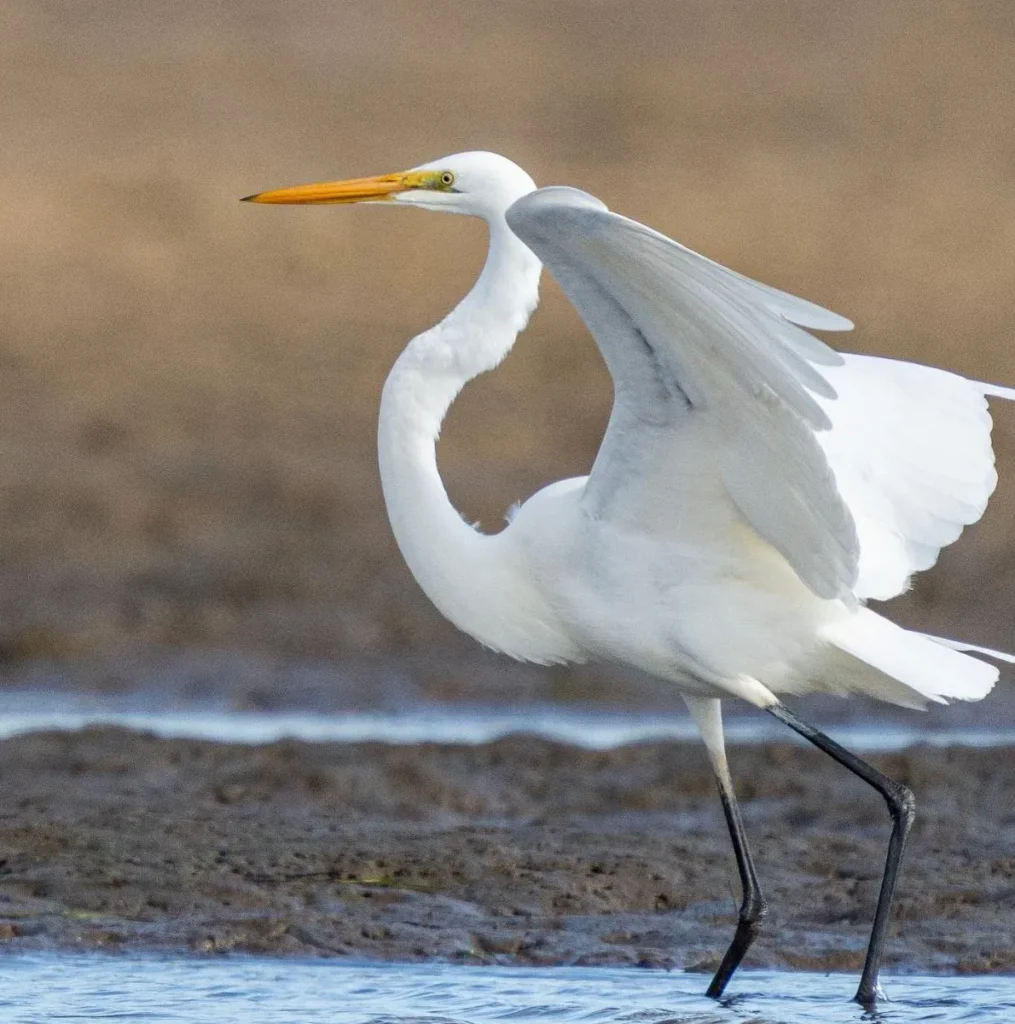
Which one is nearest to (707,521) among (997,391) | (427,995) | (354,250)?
(997,391)

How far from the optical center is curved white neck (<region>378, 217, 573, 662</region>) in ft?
18.3

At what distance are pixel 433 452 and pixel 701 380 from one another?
94 cm

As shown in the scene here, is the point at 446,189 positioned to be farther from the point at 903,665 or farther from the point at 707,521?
the point at 903,665

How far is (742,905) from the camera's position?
5930 millimetres

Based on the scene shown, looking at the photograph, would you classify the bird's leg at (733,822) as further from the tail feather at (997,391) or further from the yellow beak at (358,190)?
the yellow beak at (358,190)

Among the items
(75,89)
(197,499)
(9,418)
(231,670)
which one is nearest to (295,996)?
(231,670)

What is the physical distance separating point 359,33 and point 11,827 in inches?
653

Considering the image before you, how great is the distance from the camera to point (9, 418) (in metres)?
14.3

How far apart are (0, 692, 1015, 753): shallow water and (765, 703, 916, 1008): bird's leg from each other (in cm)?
278

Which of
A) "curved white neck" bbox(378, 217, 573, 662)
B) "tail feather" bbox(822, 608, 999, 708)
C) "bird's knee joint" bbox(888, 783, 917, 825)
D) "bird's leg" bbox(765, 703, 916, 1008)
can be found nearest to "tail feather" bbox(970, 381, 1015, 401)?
"tail feather" bbox(822, 608, 999, 708)

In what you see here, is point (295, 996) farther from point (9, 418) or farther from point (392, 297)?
point (392, 297)

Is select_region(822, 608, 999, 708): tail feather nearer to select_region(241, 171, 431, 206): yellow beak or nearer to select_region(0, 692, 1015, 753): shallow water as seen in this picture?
select_region(241, 171, 431, 206): yellow beak

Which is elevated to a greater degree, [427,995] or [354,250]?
[354,250]

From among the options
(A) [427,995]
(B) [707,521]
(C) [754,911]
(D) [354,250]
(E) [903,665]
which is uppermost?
(D) [354,250]
